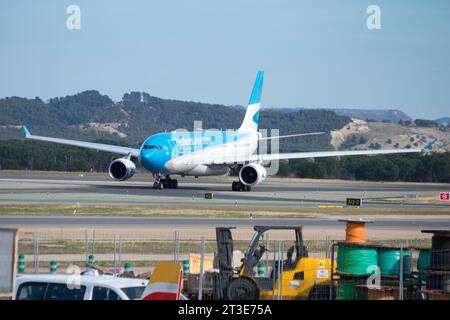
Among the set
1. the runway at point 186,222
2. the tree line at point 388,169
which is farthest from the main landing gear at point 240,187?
A: the tree line at point 388,169

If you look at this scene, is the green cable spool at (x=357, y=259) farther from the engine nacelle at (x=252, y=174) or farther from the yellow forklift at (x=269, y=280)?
the engine nacelle at (x=252, y=174)

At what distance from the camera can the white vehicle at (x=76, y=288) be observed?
16.6m

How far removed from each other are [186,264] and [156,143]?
4616 centimetres

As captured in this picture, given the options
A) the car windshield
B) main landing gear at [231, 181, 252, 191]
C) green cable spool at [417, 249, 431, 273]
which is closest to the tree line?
main landing gear at [231, 181, 252, 191]

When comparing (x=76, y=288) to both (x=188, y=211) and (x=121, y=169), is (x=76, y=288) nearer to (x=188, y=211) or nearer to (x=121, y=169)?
(x=188, y=211)

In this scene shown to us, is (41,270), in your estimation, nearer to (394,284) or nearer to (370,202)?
(394,284)

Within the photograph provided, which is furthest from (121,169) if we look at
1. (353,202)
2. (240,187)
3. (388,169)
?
(388,169)

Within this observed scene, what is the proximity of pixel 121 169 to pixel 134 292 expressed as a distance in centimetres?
6065

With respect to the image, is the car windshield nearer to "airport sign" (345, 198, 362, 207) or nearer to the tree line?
"airport sign" (345, 198, 362, 207)

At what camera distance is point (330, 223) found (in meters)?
49.7

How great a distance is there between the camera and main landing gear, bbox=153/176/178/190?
7850 cm

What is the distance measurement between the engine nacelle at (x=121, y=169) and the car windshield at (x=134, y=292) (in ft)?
196

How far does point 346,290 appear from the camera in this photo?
72.2 feet
